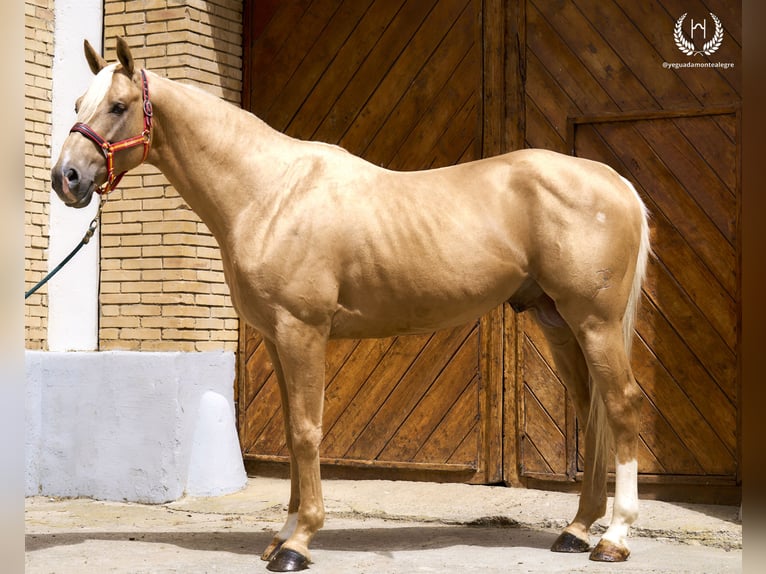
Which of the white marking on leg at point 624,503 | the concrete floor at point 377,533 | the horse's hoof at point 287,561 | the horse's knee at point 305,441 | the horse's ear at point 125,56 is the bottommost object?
the concrete floor at point 377,533

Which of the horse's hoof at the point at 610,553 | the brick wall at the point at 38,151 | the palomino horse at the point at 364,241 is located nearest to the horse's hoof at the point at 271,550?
the palomino horse at the point at 364,241

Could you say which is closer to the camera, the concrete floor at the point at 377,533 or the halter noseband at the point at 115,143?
the halter noseband at the point at 115,143

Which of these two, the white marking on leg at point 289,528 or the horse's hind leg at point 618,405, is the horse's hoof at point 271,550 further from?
the horse's hind leg at point 618,405

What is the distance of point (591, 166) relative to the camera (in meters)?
4.94

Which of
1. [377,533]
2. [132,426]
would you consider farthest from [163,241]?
[377,533]

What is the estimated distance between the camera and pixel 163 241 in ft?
22.8

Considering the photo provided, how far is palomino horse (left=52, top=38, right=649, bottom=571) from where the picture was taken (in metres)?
4.59

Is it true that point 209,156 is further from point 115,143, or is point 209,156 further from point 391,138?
point 391,138

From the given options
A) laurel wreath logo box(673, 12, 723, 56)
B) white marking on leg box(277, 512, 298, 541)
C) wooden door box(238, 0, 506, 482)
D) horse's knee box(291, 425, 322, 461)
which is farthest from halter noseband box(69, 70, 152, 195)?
laurel wreath logo box(673, 12, 723, 56)

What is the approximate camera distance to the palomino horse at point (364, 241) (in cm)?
459

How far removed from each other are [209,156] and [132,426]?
283cm

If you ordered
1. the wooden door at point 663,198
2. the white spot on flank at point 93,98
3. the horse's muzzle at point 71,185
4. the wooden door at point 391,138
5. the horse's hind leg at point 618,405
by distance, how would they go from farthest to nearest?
the wooden door at point 391,138 < the wooden door at point 663,198 < the horse's hind leg at point 618,405 < the white spot on flank at point 93,98 < the horse's muzzle at point 71,185

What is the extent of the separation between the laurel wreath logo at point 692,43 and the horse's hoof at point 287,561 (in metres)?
4.02

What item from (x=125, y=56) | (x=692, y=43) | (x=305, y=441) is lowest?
(x=305, y=441)
